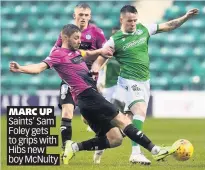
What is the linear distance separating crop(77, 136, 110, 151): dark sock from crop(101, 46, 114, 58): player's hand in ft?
3.91

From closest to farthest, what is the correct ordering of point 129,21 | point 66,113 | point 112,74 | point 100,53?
point 100,53
point 129,21
point 66,113
point 112,74

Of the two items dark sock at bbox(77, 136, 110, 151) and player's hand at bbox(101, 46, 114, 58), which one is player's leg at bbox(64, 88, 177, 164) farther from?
player's hand at bbox(101, 46, 114, 58)

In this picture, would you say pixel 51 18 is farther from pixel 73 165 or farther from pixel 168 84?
pixel 73 165

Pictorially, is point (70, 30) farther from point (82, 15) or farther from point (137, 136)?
point (82, 15)

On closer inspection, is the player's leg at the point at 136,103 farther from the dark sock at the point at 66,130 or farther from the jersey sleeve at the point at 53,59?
Answer: the jersey sleeve at the point at 53,59

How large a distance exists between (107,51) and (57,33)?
24510mm

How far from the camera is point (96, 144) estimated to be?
359 inches

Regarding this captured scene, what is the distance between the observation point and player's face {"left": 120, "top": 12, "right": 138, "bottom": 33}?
961 centimetres

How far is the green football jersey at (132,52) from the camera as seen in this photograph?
386 inches

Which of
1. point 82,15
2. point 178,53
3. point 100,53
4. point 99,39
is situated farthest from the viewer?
point 178,53

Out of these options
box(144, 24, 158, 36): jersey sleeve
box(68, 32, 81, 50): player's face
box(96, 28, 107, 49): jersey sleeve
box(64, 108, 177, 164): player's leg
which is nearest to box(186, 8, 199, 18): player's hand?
box(144, 24, 158, 36): jersey sleeve

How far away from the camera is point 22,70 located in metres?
8.13

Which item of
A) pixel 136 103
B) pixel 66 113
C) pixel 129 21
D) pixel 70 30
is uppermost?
pixel 129 21

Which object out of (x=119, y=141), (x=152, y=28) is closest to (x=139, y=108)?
(x=119, y=141)
